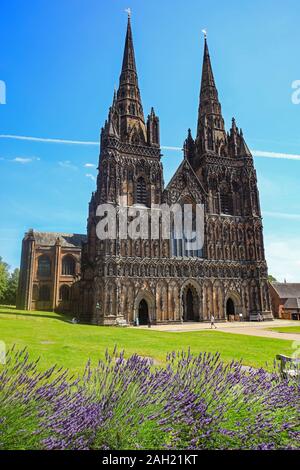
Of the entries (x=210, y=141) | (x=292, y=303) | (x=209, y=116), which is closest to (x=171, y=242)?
(x=210, y=141)

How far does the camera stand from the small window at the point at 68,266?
211 feet

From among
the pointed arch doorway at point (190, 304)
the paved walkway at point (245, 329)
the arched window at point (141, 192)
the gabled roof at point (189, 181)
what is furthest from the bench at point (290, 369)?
the gabled roof at point (189, 181)

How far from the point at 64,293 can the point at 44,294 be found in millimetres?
3820

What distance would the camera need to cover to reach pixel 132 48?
58.1 meters

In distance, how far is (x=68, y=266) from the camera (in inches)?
2552

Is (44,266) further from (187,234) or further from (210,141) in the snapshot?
(210,141)

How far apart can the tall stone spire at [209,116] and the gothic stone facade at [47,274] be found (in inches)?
1190

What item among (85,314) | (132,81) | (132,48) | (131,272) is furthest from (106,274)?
(132,48)

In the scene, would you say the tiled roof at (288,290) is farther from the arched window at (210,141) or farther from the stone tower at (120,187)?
the stone tower at (120,187)

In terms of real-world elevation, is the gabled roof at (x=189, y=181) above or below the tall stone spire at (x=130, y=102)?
below

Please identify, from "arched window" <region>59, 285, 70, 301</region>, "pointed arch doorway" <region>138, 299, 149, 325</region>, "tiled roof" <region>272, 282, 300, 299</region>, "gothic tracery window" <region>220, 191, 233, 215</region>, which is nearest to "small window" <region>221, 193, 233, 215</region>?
"gothic tracery window" <region>220, 191, 233, 215</region>

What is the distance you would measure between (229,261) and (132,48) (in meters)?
42.7

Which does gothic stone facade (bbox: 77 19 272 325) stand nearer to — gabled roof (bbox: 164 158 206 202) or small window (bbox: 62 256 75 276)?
gabled roof (bbox: 164 158 206 202)
